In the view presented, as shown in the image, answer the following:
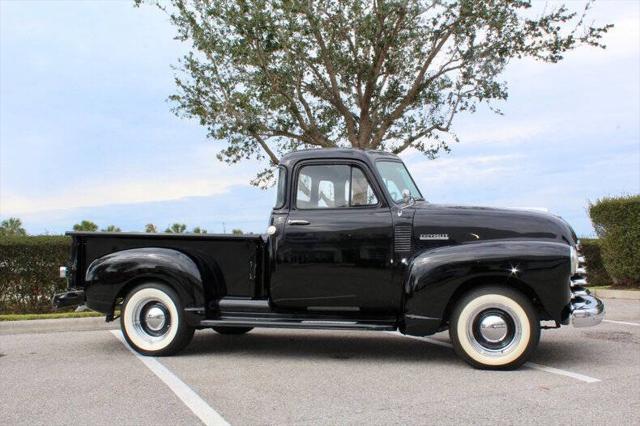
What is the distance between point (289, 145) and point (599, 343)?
1468 cm

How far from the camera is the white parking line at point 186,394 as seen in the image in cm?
478

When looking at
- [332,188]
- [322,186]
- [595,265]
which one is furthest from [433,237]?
[595,265]

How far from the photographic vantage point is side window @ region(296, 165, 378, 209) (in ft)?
22.6

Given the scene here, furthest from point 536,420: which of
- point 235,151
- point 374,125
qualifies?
point 235,151

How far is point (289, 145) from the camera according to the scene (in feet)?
69.9

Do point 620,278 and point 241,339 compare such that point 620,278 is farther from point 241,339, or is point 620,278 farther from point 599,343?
point 241,339

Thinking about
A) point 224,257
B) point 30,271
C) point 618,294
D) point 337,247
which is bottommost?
point 618,294

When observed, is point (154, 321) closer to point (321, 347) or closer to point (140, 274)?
point (140, 274)

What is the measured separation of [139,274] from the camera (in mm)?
7137

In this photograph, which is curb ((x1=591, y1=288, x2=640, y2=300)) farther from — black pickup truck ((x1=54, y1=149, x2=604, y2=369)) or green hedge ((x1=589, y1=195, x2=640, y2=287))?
black pickup truck ((x1=54, y1=149, x2=604, y2=369))

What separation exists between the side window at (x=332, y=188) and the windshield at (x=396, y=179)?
25 centimetres

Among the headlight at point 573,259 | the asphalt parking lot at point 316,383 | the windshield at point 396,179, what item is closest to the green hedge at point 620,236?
the asphalt parking lot at point 316,383

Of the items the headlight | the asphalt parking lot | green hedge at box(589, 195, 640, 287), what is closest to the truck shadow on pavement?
the asphalt parking lot

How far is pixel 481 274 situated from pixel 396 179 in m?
1.59
